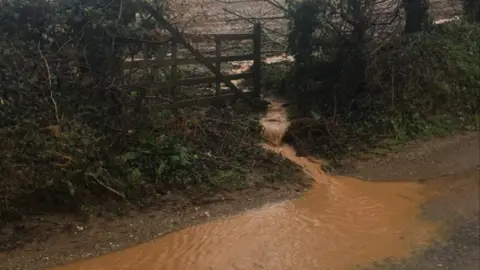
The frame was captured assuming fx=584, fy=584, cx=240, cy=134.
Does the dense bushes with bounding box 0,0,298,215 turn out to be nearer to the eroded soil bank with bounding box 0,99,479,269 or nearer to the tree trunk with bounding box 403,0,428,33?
the eroded soil bank with bounding box 0,99,479,269

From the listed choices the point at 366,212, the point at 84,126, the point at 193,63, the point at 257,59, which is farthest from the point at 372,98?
the point at 84,126

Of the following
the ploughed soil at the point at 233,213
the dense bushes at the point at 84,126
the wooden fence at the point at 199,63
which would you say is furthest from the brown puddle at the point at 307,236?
the wooden fence at the point at 199,63

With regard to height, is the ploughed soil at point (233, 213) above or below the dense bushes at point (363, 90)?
below

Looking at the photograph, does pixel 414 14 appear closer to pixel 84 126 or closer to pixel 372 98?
pixel 372 98

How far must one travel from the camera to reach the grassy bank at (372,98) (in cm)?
1128

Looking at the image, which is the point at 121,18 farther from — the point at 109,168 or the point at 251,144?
the point at 251,144

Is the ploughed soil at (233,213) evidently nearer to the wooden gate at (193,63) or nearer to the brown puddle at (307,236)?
the brown puddle at (307,236)

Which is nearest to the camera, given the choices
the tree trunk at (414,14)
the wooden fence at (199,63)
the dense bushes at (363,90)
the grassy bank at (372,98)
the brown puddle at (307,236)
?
the brown puddle at (307,236)

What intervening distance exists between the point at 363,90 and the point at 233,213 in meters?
4.79

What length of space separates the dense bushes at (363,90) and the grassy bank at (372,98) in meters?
0.02

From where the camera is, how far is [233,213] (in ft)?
28.4

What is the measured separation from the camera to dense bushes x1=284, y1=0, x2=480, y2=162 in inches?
449

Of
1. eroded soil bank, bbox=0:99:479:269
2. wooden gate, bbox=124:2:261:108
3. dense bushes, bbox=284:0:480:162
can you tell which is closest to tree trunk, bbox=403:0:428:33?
dense bushes, bbox=284:0:480:162

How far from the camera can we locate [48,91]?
821 cm
